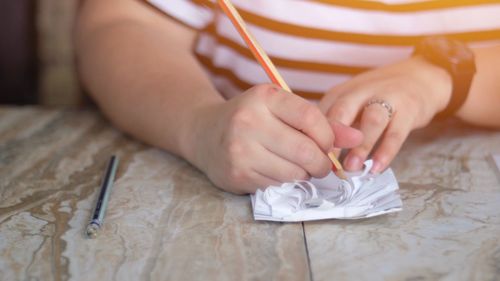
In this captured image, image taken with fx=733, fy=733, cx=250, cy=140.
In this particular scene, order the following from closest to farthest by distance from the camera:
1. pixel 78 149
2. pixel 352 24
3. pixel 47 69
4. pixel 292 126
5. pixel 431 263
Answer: pixel 431 263 < pixel 292 126 < pixel 78 149 < pixel 352 24 < pixel 47 69

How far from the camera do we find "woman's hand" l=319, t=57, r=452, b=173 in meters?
0.80

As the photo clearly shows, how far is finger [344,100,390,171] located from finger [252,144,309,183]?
76 millimetres

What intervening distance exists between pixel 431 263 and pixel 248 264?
147 mm

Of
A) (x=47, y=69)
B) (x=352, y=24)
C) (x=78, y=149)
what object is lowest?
(x=47, y=69)


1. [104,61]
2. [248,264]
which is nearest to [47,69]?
[104,61]

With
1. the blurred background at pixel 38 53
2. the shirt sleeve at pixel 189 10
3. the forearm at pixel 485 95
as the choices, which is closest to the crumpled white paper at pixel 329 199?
the forearm at pixel 485 95

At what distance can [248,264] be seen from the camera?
1.94ft

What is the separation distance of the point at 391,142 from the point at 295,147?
0.48 ft

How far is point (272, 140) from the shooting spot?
0.71 metres

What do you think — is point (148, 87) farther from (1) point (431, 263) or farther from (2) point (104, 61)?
(1) point (431, 263)

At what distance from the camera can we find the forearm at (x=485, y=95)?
3.03 feet

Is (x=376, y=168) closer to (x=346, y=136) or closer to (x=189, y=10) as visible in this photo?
(x=346, y=136)

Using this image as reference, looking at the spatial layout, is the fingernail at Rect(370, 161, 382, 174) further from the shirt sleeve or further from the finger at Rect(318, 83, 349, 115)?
the shirt sleeve

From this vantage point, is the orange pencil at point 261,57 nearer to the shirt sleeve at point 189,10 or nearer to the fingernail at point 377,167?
the fingernail at point 377,167
